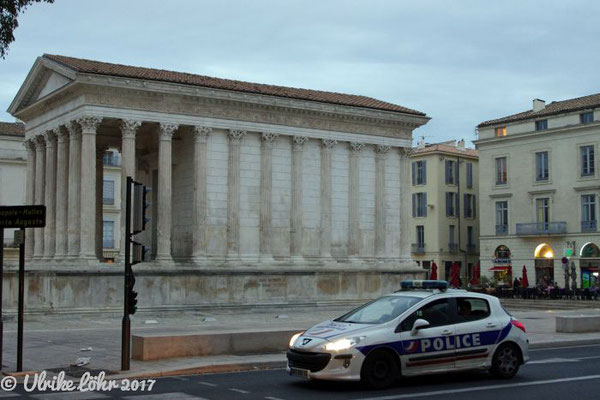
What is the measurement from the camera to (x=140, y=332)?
24.6 m

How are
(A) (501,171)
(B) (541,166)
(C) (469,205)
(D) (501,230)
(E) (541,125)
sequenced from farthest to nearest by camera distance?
(C) (469,205) < (A) (501,171) < (D) (501,230) < (E) (541,125) < (B) (541,166)

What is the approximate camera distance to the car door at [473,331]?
14617 mm

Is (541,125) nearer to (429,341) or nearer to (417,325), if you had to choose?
(429,341)

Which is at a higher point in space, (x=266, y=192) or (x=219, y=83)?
(x=219, y=83)

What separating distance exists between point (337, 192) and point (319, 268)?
170 inches

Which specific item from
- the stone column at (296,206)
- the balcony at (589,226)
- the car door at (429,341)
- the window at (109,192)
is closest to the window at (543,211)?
the balcony at (589,226)

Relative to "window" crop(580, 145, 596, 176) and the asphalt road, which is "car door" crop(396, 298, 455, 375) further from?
"window" crop(580, 145, 596, 176)

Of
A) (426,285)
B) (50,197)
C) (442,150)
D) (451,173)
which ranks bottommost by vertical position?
(426,285)

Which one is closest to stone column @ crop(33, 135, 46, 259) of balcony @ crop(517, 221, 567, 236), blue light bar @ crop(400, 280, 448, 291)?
blue light bar @ crop(400, 280, 448, 291)

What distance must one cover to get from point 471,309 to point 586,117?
155 ft

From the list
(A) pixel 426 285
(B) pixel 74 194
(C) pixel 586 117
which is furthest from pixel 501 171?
(A) pixel 426 285

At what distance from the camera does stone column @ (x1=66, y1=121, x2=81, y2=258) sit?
121ft

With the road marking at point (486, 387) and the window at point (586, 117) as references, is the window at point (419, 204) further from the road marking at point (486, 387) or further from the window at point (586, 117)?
the road marking at point (486, 387)

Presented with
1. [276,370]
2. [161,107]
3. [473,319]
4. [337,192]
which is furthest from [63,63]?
[473,319]
